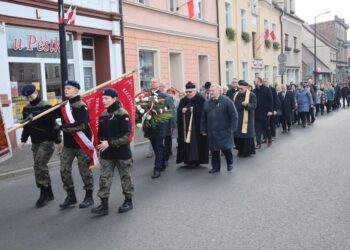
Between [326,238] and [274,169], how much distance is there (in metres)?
4.06

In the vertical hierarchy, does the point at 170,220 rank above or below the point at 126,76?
below

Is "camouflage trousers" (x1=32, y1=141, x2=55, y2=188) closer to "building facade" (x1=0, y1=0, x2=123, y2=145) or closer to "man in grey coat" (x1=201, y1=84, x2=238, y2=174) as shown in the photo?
"man in grey coat" (x1=201, y1=84, x2=238, y2=174)

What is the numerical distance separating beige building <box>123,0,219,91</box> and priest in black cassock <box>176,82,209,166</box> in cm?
726

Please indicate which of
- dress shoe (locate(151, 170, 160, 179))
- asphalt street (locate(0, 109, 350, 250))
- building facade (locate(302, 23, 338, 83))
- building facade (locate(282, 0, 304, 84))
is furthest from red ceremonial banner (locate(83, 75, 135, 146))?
building facade (locate(302, 23, 338, 83))

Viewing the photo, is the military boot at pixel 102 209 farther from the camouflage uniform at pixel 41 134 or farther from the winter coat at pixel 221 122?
the winter coat at pixel 221 122

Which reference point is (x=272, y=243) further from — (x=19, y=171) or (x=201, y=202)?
(x=19, y=171)

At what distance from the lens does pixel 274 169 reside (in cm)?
884

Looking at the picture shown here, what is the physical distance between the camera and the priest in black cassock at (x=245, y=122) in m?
10.5

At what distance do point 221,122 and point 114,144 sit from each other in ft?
11.2

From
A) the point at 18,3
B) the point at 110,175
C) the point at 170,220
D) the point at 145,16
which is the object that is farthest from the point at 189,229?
the point at 145,16

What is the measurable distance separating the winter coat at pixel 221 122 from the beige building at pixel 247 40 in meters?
18.0

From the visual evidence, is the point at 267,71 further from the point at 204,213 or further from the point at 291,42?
the point at 204,213

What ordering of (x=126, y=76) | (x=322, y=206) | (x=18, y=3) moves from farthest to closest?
(x=18, y=3) < (x=126, y=76) < (x=322, y=206)

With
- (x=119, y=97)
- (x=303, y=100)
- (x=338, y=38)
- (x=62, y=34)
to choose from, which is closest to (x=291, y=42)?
(x=303, y=100)
